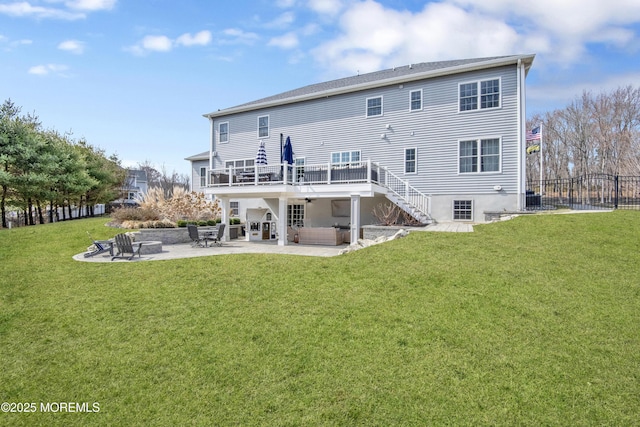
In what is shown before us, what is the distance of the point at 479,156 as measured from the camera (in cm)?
1468

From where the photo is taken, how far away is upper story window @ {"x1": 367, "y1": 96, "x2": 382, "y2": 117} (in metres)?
16.9

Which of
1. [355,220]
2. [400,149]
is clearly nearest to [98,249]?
[355,220]

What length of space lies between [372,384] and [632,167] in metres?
30.8

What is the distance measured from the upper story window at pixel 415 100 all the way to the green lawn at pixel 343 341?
10021mm

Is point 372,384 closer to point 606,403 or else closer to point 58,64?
point 606,403

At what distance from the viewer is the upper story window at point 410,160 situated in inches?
629

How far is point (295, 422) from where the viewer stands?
3182 mm

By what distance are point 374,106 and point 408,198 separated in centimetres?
544

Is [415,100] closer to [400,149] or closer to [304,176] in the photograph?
[400,149]

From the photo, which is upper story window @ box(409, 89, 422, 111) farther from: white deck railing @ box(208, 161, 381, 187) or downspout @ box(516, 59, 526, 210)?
downspout @ box(516, 59, 526, 210)

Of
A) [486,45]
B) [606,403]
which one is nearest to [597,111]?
[486,45]

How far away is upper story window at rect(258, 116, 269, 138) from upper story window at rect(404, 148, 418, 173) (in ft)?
28.8

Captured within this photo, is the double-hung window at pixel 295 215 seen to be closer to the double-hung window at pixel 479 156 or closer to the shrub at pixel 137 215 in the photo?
the shrub at pixel 137 215

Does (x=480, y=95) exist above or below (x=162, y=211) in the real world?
above
